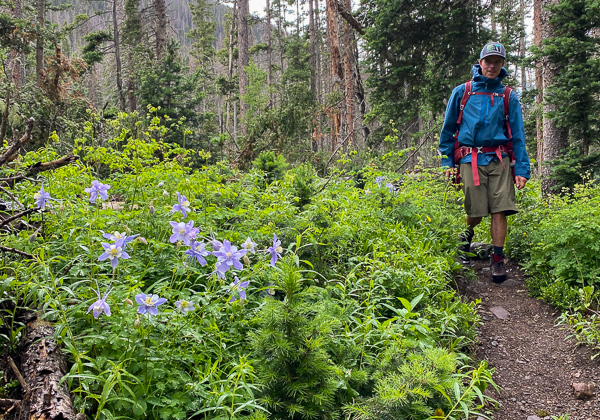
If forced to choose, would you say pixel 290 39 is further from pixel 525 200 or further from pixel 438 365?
pixel 438 365

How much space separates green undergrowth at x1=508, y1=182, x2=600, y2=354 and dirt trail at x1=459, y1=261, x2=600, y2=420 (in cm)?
13

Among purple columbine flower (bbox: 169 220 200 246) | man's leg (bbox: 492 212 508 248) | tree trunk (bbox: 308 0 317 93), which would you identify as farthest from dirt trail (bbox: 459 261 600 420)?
tree trunk (bbox: 308 0 317 93)

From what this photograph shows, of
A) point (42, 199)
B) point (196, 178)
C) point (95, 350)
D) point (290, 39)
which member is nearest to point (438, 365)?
point (95, 350)

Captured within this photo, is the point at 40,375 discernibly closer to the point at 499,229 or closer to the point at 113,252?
the point at 113,252

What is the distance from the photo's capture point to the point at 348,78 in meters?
10.7

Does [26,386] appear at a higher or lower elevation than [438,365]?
higher

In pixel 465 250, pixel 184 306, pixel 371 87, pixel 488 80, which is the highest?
pixel 371 87

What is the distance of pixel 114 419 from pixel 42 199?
1169mm

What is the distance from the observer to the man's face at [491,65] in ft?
13.6

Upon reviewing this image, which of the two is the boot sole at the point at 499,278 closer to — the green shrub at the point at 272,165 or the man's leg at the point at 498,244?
the man's leg at the point at 498,244

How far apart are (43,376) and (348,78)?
34.0 ft

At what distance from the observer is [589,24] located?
6.25 metres

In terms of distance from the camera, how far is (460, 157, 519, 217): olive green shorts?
4.29 metres

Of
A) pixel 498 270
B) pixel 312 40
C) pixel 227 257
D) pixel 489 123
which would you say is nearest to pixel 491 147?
pixel 489 123
